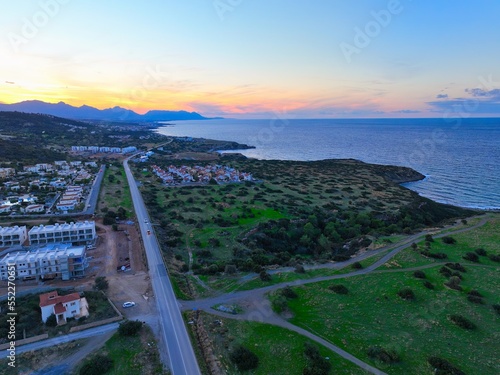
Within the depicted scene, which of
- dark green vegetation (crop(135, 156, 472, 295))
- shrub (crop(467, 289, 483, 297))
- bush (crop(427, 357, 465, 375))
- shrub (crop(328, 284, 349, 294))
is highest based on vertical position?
shrub (crop(467, 289, 483, 297))

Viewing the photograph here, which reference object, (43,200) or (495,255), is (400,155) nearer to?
(495,255)

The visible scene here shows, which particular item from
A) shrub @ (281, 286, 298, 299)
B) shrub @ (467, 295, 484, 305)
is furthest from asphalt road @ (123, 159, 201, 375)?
shrub @ (467, 295, 484, 305)

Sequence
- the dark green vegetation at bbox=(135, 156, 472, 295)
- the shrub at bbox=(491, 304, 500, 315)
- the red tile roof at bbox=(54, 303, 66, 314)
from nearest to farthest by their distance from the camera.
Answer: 1. the red tile roof at bbox=(54, 303, 66, 314)
2. the shrub at bbox=(491, 304, 500, 315)
3. the dark green vegetation at bbox=(135, 156, 472, 295)

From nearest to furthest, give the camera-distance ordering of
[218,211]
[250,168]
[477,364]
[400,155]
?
1. [477,364]
2. [218,211]
3. [250,168]
4. [400,155]


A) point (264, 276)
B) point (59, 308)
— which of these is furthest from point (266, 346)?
point (59, 308)

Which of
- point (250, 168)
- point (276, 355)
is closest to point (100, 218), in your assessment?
point (276, 355)

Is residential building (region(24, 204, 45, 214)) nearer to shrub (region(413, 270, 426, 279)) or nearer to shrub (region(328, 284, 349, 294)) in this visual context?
shrub (region(328, 284, 349, 294))

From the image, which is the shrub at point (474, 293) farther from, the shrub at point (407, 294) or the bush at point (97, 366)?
the bush at point (97, 366)
